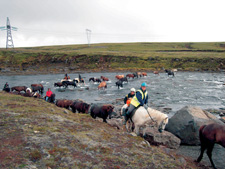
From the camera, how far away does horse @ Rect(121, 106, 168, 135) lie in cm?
1102

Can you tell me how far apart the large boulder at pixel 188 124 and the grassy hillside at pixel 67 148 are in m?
3.17

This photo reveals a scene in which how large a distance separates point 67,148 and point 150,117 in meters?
5.22

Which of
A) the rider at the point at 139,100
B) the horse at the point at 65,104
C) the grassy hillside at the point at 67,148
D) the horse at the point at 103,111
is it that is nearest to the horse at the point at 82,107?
the horse at the point at 65,104

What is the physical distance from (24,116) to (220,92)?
95.7ft

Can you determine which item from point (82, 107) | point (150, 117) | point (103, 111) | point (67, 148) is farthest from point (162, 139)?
point (82, 107)

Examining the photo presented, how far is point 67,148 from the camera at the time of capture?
25.8 ft

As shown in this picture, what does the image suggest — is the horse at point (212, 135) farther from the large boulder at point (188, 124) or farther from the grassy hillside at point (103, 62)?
the grassy hillside at point (103, 62)

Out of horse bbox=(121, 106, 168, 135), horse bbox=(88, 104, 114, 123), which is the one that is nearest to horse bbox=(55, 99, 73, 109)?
horse bbox=(88, 104, 114, 123)

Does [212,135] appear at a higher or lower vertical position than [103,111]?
higher

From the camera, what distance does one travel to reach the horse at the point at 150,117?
1102cm

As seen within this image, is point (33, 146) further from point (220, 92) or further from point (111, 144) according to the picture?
point (220, 92)

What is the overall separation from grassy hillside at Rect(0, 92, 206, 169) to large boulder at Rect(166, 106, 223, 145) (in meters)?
3.17

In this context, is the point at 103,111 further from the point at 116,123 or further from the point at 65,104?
the point at 65,104

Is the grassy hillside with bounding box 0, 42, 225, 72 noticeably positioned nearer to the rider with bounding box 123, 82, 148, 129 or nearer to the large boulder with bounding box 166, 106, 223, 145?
the large boulder with bounding box 166, 106, 223, 145
